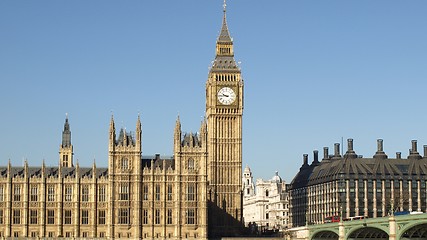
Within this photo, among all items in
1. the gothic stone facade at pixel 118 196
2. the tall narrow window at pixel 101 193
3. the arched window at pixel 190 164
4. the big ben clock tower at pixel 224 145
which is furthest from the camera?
the big ben clock tower at pixel 224 145

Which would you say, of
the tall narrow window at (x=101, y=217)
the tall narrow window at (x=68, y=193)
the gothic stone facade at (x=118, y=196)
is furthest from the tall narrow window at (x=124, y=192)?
the tall narrow window at (x=68, y=193)

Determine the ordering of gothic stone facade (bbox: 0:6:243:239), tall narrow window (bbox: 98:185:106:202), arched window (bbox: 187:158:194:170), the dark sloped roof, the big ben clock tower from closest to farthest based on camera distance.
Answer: gothic stone facade (bbox: 0:6:243:239)
tall narrow window (bbox: 98:185:106:202)
arched window (bbox: 187:158:194:170)
the big ben clock tower
the dark sloped roof

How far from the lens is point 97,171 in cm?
16625

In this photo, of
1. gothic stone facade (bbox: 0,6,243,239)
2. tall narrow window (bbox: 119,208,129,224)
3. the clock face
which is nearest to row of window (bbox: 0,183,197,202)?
gothic stone facade (bbox: 0,6,243,239)

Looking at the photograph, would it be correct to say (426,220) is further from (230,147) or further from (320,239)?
(230,147)

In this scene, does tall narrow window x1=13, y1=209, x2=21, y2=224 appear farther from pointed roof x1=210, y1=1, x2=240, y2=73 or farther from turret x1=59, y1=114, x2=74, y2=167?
pointed roof x1=210, y1=1, x2=240, y2=73

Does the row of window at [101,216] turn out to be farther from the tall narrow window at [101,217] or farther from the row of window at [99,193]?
the row of window at [99,193]

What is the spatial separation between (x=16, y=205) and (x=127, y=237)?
19.0 meters

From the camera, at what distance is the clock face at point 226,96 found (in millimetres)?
181000

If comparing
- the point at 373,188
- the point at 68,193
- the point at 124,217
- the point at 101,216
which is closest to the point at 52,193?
the point at 68,193

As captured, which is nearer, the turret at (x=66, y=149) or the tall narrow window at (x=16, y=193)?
the tall narrow window at (x=16, y=193)

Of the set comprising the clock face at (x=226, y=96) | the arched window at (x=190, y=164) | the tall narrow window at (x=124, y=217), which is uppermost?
the clock face at (x=226, y=96)

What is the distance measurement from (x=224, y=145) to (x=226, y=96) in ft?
30.2

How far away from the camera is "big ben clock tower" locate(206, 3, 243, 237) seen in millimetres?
175875
